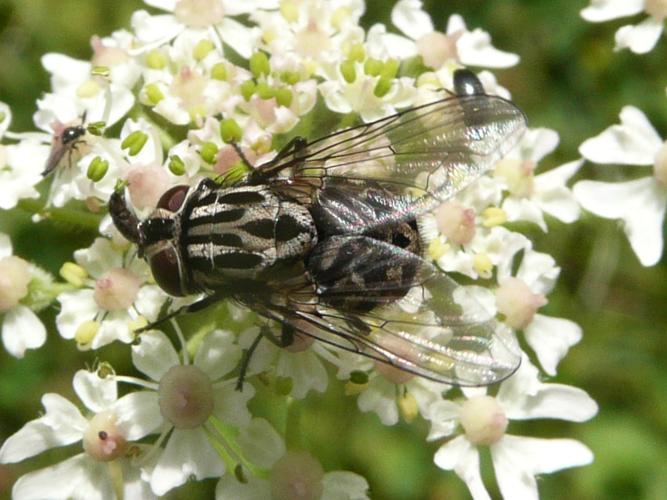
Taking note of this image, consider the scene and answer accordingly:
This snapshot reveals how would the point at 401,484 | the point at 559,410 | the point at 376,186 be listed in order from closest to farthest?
the point at 376,186 < the point at 559,410 < the point at 401,484

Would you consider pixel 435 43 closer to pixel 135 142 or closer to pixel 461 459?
pixel 135 142

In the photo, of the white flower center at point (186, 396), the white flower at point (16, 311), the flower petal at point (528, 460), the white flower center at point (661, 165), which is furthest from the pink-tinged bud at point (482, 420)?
the white flower at point (16, 311)

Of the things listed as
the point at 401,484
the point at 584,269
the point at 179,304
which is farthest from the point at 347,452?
the point at 179,304

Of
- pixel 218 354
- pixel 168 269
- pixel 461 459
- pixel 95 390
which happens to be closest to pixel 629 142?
pixel 461 459

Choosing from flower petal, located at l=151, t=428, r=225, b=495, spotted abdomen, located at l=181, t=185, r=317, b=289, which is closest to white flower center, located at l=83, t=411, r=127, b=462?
flower petal, located at l=151, t=428, r=225, b=495

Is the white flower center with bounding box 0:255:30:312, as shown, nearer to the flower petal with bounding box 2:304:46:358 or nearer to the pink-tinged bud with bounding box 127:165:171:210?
the flower petal with bounding box 2:304:46:358

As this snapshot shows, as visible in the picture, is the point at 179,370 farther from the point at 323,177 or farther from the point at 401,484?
the point at 401,484

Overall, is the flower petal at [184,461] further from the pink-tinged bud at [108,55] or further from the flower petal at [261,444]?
the pink-tinged bud at [108,55]
